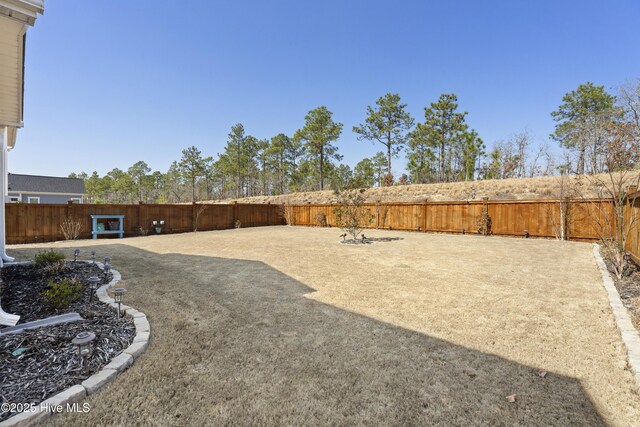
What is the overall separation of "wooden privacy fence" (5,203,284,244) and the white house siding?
20.2ft

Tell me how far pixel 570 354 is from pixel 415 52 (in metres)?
15.0

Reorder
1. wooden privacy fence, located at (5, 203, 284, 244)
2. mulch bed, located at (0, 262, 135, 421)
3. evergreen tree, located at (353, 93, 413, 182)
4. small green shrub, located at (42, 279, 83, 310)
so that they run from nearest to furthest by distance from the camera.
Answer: mulch bed, located at (0, 262, 135, 421) < small green shrub, located at (42, 279, 83, 310) < wooden privacy fence, located at (5, 203, 284, 244) < evergreen tree, located at (353, 93, 413, 182)

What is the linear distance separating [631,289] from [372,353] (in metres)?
4.38

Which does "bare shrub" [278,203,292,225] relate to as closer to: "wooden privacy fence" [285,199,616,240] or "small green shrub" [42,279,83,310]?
"wooden privacy fence" [285,199,616,240]

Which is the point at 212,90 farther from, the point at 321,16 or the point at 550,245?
the point at 550,245

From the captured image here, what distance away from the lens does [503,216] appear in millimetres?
10641

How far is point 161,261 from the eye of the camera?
6281mm

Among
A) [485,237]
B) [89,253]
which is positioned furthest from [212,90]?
[485,237]

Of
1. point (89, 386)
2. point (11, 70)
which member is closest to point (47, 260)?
point (11, 70)

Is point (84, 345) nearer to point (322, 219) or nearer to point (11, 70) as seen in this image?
point (11, 70)

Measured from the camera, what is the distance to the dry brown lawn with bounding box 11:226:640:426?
1.73 meters

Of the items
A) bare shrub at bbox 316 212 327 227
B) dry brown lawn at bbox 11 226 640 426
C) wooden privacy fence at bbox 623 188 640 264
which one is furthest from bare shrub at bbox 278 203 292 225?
wooden privacy fence at bbox 623 188 640 264

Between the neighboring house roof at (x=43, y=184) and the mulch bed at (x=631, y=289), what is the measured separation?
104 ft

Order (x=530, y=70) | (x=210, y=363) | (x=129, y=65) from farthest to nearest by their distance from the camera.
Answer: (x=530, y=70) → (x=129, y=65) → (x=210, y=363)
